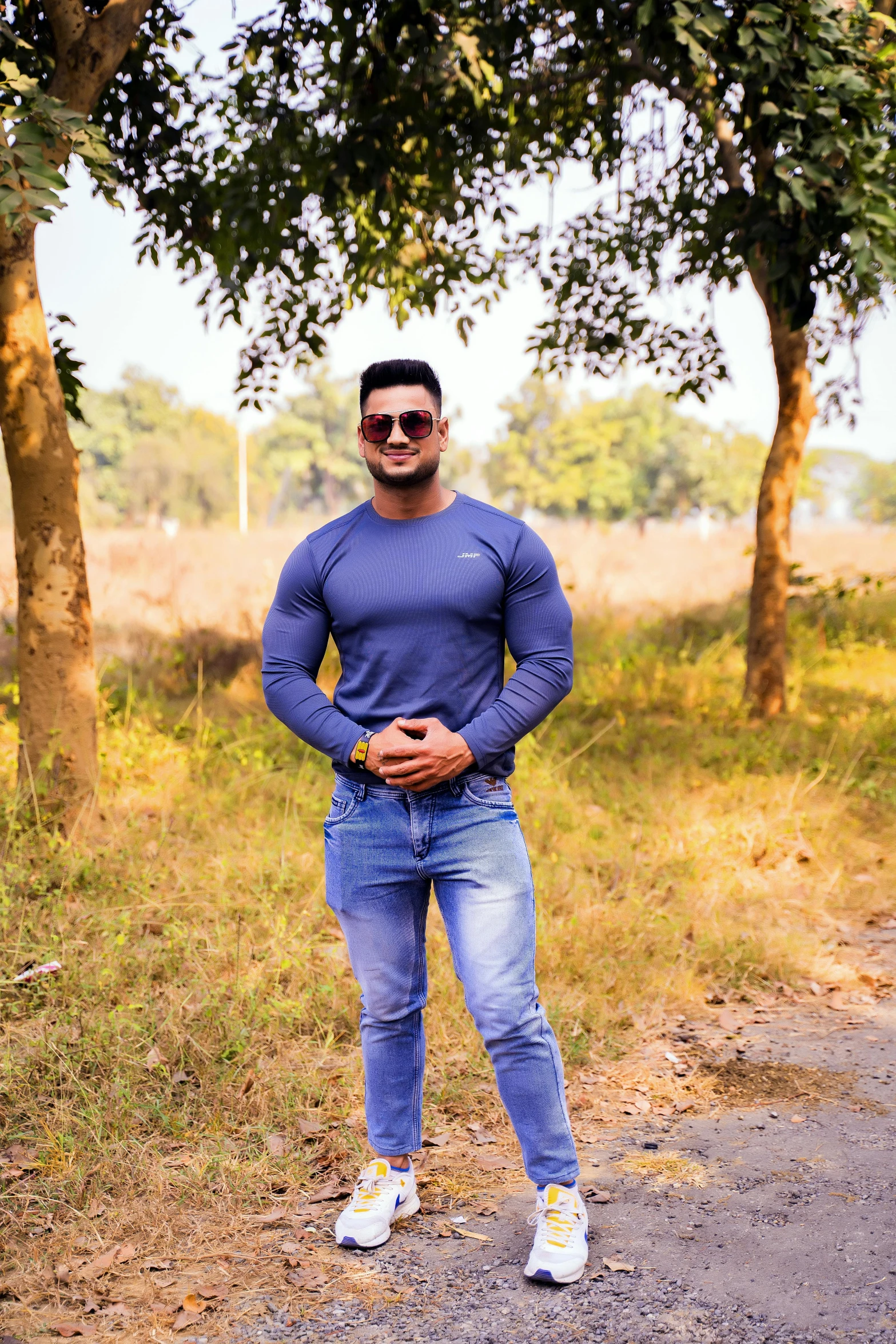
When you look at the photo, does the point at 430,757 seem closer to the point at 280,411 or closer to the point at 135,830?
the point at 135,830

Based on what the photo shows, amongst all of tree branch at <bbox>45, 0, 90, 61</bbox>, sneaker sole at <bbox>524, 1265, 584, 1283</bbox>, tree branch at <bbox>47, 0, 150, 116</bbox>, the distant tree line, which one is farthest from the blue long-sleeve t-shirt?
the distant tree line

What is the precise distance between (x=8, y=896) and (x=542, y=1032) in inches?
117

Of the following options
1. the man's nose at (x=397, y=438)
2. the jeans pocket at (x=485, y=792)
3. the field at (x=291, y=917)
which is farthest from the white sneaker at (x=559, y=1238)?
the man's nose at (x=397, y=438)

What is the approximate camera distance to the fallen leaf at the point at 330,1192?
3.39m

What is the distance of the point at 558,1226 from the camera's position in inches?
114

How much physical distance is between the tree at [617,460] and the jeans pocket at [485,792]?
58308 millimetres

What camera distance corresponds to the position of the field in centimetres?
361

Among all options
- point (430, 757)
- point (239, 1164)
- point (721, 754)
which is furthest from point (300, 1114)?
point (721, 754)

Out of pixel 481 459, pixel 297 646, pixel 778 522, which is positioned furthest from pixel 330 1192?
pixel 481 459

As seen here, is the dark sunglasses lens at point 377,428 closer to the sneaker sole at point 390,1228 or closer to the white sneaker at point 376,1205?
the white sneaker at point 376,1205

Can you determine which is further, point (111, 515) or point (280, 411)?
point (280, 411)

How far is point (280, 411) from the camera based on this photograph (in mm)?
77125

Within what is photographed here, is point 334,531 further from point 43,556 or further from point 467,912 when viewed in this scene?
point 43,556

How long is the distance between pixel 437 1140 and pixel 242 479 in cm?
6282
